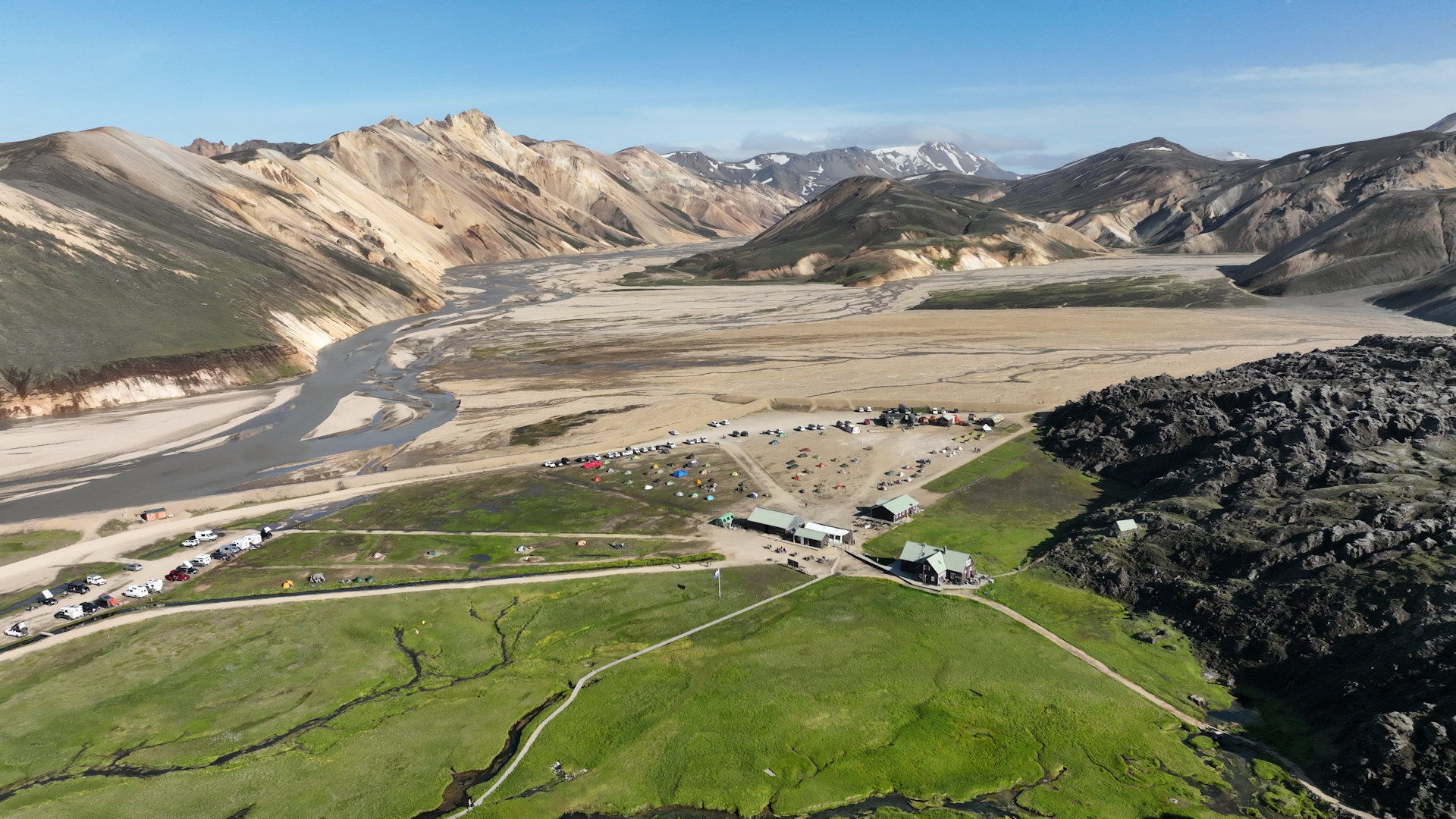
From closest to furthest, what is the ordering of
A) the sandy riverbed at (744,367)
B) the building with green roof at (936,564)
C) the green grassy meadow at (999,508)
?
1. the building with green roof at (936,564)
2. the green grassy meadow at (999,508)
3. the sandy riverbed at (744,367)

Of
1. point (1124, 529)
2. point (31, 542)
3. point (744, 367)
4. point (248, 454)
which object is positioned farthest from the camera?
point (744, 367)

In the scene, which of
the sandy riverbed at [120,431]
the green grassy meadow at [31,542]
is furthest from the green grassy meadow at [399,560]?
the sandy riverbed at [120,431]

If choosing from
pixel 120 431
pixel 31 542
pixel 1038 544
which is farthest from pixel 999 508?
pixel 120 431

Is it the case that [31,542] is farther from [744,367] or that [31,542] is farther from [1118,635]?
[744,367]

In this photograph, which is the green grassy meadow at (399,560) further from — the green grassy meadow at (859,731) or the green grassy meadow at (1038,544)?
the green grassy meadow at (1038,544)

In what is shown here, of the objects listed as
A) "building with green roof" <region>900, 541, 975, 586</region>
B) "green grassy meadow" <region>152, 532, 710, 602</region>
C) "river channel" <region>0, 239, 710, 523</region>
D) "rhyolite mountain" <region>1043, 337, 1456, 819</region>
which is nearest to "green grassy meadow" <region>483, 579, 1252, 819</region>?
"building with green roof" <region>900, 541, 975, 586</region>

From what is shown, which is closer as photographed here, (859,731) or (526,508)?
(859,731)

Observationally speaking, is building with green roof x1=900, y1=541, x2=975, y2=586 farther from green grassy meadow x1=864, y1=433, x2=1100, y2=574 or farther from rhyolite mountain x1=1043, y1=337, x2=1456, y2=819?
rhyolite mountain x1=1043, y1=337, x2=1456, y2=819

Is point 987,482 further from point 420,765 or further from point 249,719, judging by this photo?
point 249,719

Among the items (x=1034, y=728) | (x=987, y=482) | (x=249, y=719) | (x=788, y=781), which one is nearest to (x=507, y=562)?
(x=249, y=719)
